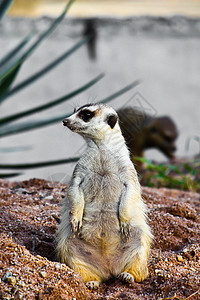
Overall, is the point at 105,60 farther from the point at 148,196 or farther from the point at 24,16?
the point at 148,196

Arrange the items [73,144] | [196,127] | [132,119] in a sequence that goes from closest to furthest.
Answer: [132,119]
[73,144]
[196,127]

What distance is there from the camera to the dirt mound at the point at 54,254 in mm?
1474

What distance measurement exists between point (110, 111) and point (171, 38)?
5.43 metres

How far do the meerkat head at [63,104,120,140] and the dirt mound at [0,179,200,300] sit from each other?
475 mm

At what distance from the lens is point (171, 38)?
6789 millimetres

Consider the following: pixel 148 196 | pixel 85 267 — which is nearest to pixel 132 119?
pixel 148 196

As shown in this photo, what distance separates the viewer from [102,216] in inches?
63.9

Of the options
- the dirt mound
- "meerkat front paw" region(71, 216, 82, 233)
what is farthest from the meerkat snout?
the dirt mound

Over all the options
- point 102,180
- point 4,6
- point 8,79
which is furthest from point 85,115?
point 4,6

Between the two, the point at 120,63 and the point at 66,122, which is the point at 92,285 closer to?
the point at 66,122

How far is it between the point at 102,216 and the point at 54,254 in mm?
307

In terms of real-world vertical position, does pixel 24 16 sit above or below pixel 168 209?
above

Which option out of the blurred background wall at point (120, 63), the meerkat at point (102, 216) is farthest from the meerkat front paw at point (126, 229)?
the blurred background wall at point (120, 63)

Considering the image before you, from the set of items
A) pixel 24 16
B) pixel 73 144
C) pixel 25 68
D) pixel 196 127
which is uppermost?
pixel 24 16
